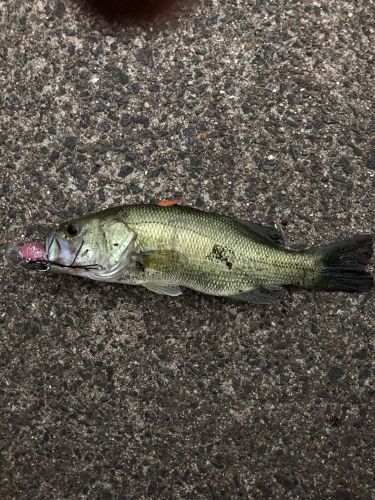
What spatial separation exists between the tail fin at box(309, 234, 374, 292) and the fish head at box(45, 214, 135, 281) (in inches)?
46.4

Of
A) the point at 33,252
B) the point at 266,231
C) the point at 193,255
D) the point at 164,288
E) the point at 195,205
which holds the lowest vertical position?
the point at 164,288

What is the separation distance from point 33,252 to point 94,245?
50 cm

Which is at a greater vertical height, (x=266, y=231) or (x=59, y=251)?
(x=266, y=231)

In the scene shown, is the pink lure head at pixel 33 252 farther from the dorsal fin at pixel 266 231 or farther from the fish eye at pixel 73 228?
the dorsal fin at pixel 266 231

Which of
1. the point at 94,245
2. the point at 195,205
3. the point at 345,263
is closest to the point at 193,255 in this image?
the point at 195,205

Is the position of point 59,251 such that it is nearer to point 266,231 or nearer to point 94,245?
point 94,245

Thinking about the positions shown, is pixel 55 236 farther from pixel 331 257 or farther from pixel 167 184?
pixel 331 257

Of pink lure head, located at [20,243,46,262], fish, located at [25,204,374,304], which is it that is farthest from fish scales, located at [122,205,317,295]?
pink lure head, located at [20,243,46,262]

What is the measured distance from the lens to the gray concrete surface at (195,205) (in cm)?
343

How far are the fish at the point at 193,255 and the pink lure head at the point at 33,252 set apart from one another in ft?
0.13

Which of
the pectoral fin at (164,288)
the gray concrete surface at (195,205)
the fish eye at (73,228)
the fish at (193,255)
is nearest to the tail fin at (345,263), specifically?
the fish at (193,255)

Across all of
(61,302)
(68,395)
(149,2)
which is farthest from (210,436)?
(149,2)

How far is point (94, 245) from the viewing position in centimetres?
307

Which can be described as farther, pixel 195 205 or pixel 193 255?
pixel 195 205
